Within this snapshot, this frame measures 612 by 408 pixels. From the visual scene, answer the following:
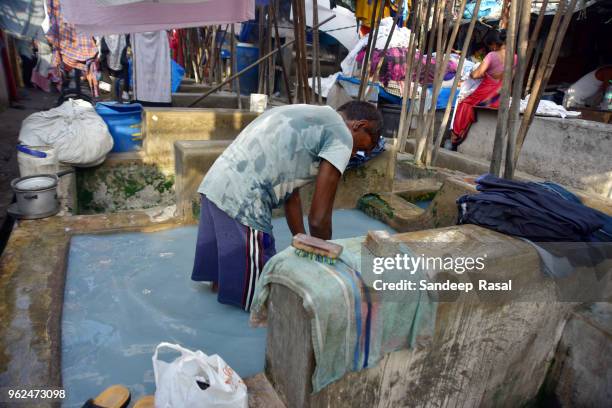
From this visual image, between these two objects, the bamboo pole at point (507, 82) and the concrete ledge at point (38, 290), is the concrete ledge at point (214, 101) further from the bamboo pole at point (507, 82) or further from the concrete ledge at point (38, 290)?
the bamboo pole at point (507, 82)

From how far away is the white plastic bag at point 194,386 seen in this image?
1432 mm

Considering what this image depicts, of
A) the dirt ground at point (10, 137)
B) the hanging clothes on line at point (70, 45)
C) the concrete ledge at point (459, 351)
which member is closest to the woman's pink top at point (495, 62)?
the concrete ledge at point (459, 351)

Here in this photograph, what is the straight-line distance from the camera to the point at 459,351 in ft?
6.36

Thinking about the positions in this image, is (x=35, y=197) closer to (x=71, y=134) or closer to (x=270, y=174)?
(x=71, y=134)

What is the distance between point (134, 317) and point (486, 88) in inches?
228

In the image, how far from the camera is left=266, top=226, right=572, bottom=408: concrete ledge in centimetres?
162

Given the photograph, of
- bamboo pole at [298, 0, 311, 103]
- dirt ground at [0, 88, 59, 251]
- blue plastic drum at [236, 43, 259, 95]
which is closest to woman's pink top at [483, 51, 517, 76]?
bamboo pole at [298, 0, 311, 103]

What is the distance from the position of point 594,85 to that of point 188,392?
913 centimetres

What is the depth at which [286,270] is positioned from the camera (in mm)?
1541

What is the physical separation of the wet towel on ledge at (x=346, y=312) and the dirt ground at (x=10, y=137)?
3.89 meters

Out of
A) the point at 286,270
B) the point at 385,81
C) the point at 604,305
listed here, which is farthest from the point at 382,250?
the point at 385,81

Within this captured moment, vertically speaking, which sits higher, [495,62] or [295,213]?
[495,62]

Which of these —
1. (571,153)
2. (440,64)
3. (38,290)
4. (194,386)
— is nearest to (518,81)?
(440,64)

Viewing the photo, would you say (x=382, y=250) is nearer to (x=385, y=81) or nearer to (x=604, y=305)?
(x=604, y=305)
